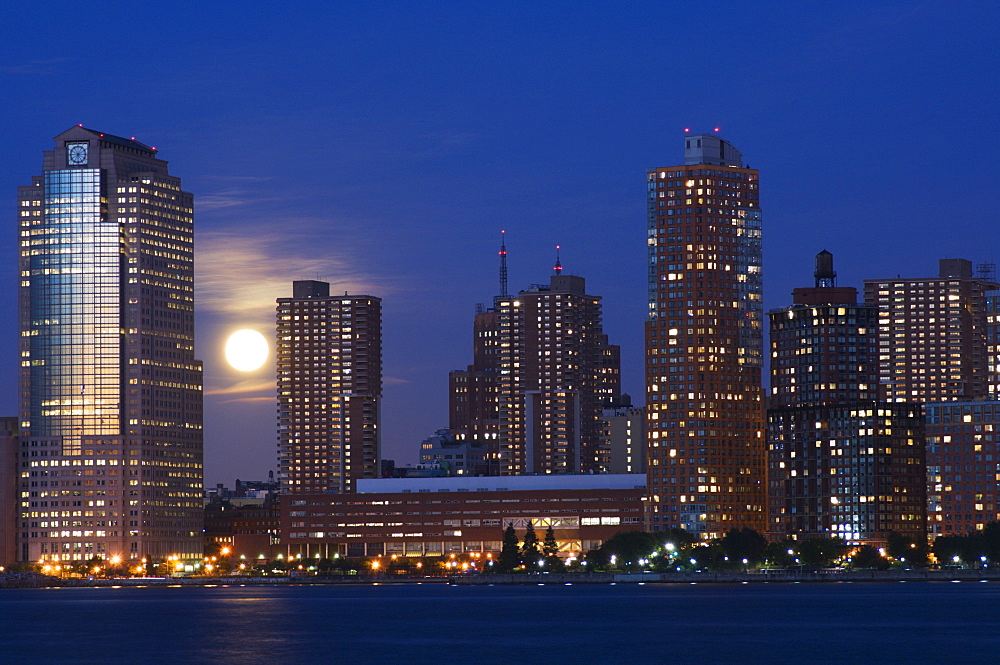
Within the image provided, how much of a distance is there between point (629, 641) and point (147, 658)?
140ft

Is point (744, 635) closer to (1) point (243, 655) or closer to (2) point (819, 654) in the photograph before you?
(2) point (819, 654)

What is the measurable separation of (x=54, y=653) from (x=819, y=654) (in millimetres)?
65746

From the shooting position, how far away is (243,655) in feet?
544

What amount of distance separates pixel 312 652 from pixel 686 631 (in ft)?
126

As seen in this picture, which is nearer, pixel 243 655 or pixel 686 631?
pixel 243 655

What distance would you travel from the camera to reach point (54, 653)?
169500 mm

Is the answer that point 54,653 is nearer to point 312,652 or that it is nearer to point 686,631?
point 312,652

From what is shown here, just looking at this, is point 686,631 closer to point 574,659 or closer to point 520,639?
point 520,639

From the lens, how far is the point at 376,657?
528 feet

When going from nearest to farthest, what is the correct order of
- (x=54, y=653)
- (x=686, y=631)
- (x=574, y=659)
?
1. (x=574, y=659)
2. (x=54, y=653)
3. (x=686, y=631)

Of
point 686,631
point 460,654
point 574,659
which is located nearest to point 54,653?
point 460,654

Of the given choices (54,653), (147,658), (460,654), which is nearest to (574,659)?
(460,654)

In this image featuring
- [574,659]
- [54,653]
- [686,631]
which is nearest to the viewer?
[574,659]

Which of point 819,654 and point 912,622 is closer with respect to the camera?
point 819,654
